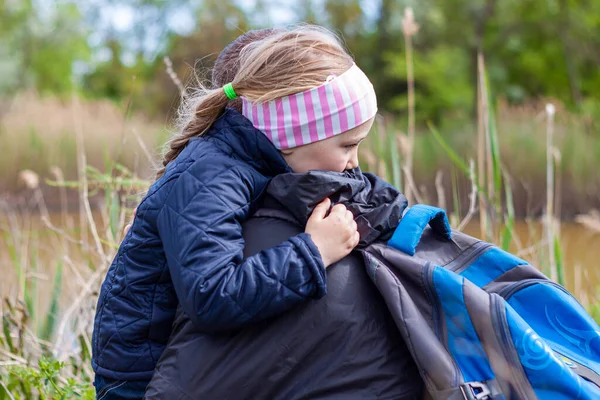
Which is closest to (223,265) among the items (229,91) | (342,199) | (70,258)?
(342,199)

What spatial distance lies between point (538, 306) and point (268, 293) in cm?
60

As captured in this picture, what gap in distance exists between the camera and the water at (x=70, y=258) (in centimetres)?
313

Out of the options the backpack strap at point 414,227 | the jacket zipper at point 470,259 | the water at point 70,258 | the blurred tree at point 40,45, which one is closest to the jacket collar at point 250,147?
the backpack strap at point 414,227

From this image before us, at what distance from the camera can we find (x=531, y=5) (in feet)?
51.6

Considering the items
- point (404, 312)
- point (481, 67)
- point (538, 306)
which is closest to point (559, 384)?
point (538, 306)

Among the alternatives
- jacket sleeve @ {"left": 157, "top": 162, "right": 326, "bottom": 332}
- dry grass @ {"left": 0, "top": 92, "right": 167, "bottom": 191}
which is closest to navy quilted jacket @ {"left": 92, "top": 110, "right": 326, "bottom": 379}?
jacket sleeve @ {"left": 157, "top": 162, "right": 326, "bottom": 332}

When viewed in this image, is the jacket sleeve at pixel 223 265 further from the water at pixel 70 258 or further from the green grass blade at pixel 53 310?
the green grass blade at pixel 53 310

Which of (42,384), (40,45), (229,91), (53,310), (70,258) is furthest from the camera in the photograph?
(40,45)

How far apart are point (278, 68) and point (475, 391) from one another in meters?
0.85

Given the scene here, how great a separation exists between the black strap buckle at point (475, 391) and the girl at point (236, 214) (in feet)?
1.15

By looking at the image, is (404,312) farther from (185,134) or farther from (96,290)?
(96,290)

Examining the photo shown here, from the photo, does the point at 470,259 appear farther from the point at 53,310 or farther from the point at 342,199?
the point at 53,310

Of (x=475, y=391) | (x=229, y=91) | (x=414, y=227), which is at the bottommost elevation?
(x=475, y=391)

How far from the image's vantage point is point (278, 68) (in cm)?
175
